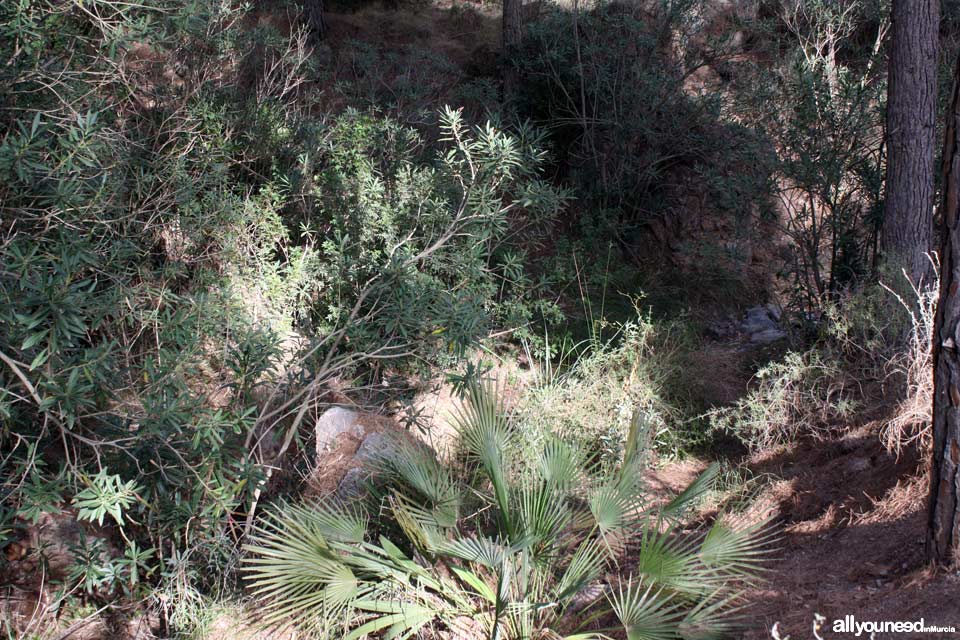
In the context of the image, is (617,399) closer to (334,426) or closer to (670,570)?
(334,426)

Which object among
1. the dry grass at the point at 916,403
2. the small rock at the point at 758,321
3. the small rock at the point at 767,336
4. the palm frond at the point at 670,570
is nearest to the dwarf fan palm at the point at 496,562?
the palm frond at the point at 670,570

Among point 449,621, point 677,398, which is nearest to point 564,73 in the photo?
point 677,398

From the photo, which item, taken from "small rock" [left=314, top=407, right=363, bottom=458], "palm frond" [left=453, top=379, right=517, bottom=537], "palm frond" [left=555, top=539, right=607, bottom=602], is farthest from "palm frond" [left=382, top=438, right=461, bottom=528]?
"small rock" [left=314, top=407, right=363, bottom=458]

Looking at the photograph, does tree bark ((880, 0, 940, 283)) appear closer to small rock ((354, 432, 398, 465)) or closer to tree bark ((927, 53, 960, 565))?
tree bark ((927, 53, 960, 565))

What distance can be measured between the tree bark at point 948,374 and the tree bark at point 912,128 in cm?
366

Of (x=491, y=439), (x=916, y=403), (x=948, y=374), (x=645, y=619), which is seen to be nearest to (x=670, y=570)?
(x=645, y=619)

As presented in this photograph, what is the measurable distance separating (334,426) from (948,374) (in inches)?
168

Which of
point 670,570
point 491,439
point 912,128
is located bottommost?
point 670,570

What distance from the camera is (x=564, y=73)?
36.8 feet

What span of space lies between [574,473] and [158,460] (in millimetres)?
2463

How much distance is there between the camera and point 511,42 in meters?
11.9

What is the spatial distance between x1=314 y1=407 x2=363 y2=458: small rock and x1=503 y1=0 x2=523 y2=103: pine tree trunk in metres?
6.94

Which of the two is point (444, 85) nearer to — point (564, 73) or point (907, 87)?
point (564, 73)

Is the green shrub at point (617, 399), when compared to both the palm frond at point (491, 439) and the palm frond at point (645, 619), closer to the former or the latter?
the palm frond at point (491, 439)
